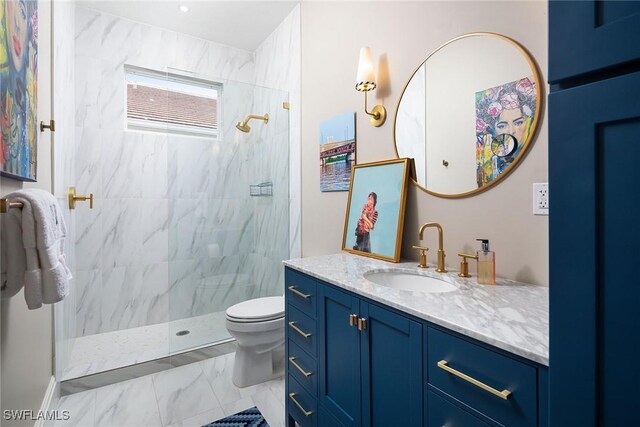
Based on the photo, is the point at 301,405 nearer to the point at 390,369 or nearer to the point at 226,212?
the point at 390,369

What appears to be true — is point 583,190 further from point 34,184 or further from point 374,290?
point 34,184

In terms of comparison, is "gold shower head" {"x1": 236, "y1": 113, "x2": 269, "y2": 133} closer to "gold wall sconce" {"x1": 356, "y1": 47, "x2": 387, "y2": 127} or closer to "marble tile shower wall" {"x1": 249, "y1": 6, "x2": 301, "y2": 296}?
"marble tile shower wall" {"x1": 249, "y1": 6, "x2": 301, "y2": 296}

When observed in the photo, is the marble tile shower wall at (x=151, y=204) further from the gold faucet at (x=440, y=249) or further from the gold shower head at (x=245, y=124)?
the gold faucet at (x=440, y=249)

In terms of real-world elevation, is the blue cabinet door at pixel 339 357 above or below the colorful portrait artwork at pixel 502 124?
below

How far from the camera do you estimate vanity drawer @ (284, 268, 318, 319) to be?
4.70 feet

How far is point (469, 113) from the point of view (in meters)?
1.37

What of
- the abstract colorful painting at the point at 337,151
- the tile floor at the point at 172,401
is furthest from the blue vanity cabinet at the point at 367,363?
the abstract colorful painting at the point at 337,151

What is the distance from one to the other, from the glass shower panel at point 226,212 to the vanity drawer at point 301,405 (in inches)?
42.2

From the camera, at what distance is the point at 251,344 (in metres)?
2.01

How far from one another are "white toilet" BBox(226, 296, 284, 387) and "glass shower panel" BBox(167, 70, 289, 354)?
51 centimetres

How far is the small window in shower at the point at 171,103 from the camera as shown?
2.64 meters

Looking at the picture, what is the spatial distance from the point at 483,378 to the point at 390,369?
1.11 feet

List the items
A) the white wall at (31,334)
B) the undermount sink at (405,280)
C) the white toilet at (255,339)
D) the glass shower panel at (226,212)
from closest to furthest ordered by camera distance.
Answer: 1. the white wall at (31,334)
2. the undermount sink at (405,280)
3. the white toilet at (255,339)
4. the glass shower panel at (226,212)

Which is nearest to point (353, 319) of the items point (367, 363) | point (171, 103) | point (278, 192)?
point (367, 363)
